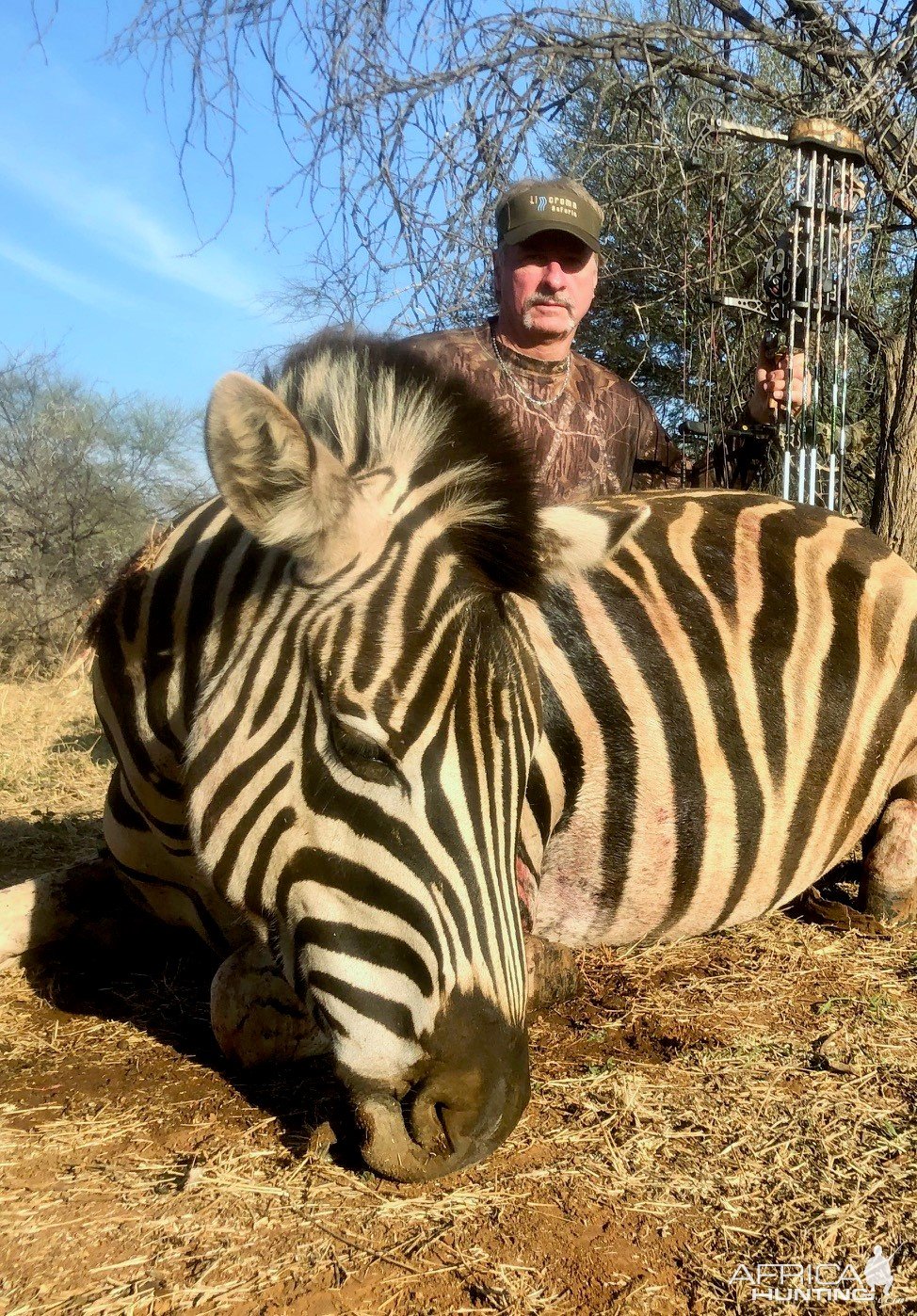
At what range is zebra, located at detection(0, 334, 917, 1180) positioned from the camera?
73.5 inches

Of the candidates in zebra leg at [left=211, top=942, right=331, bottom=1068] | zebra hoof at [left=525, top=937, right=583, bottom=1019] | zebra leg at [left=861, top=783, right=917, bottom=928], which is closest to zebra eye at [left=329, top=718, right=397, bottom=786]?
zebra leg at [left=211, top=942, right=331, bottom=1068]

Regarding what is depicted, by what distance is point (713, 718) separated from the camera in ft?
10.8

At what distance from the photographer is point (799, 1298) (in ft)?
5.71

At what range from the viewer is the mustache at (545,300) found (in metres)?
4.89

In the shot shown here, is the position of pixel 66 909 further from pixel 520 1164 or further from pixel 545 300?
pixel 545 300

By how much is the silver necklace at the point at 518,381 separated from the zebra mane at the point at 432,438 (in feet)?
8.52

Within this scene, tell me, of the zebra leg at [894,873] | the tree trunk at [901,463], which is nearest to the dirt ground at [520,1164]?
the zebra leg at [894,873]

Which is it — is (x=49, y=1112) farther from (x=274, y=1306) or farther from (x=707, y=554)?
(x=707, y=554)

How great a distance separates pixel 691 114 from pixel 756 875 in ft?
16.5

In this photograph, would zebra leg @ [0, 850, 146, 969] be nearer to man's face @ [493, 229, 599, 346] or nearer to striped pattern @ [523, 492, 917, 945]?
striped pattern @ [523, 492, 917, 945]

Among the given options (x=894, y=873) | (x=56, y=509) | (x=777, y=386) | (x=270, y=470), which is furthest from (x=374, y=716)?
(x=56, y=509)

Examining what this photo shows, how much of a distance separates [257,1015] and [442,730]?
1102 mm

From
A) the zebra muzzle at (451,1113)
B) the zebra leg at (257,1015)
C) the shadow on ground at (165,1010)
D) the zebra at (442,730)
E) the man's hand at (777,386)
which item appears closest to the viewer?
the zebra muzzle at (451,1113)

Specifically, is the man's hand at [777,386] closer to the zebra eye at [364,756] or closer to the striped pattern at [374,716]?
the striped pattern at [374,716]
